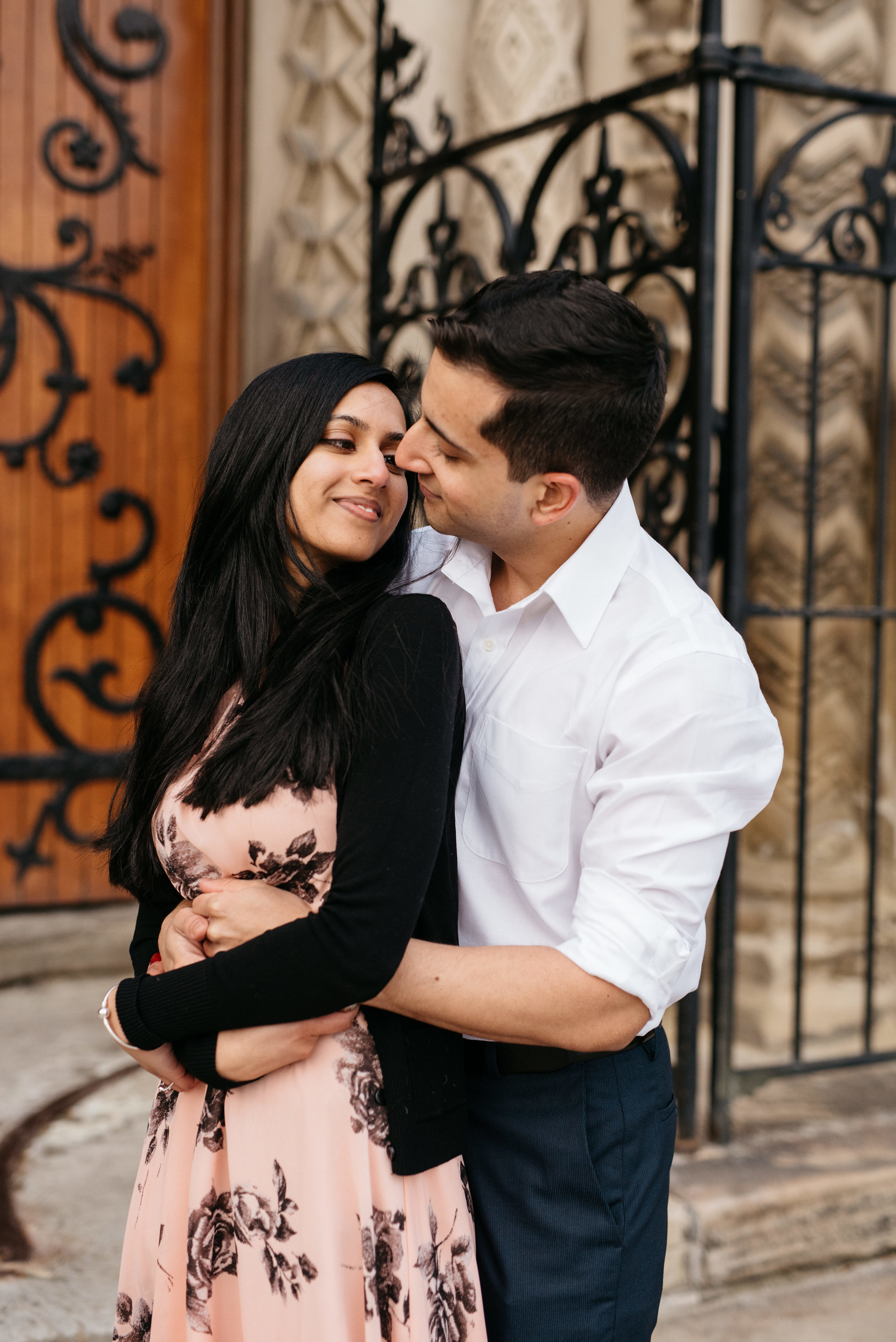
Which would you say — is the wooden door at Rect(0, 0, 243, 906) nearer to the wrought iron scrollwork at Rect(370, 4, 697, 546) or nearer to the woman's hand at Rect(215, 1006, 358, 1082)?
the wrought iron scrollwork at Rect(370, 4, 697, 546)

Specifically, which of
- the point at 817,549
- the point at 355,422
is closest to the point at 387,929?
the point at 355,422

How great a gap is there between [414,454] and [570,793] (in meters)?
0.43

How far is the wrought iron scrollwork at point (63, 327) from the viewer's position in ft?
11.4

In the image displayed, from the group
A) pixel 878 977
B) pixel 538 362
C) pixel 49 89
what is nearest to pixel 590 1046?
pixel 538 362

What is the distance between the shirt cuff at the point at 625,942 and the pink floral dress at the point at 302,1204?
276 millimetres

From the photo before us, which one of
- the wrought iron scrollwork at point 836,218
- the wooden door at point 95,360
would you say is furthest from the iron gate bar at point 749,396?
the wooden door at point 95,360

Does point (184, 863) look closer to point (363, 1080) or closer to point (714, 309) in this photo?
point (363, 1080)

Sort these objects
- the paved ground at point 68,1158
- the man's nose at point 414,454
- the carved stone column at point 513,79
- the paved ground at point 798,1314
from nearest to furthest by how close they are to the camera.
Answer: the man's nose at point 414,454, the paved ground at point 68,1158, the paved ground at point 798,1314, the carved stone column at point 513,79

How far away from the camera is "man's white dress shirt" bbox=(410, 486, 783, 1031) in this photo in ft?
4.01

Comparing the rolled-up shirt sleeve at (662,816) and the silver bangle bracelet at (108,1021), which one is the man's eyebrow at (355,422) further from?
the silver bangle bracelet at (108,1021)

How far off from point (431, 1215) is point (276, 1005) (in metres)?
0.33

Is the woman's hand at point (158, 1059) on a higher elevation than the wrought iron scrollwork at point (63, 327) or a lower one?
lower

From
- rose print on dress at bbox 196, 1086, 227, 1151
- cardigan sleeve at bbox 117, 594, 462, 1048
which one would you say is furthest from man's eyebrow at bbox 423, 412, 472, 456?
rose print on dress at bbox 196, 1086, 227, 1151

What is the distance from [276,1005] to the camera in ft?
3.99
